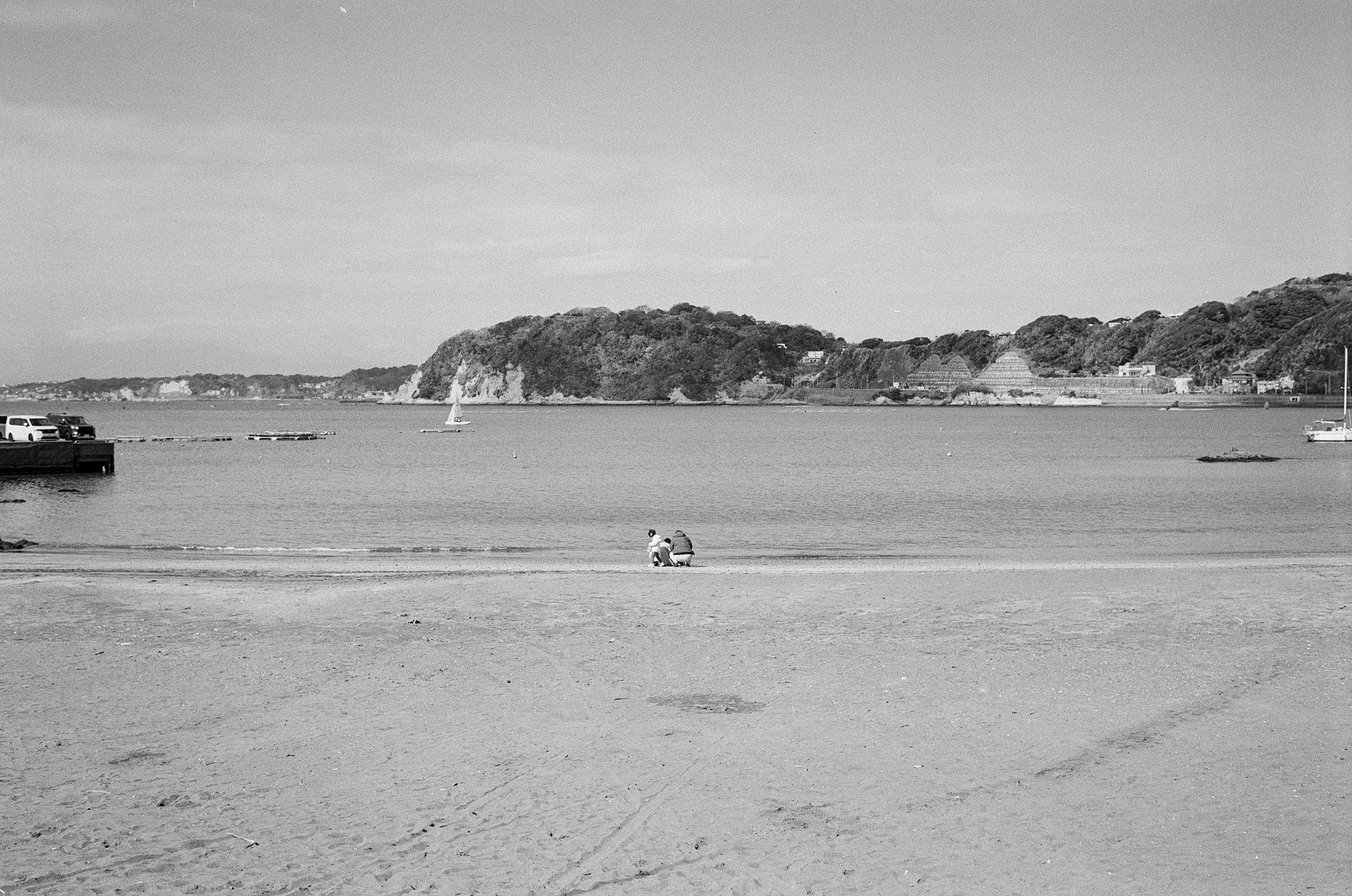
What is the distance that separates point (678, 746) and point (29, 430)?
2291 inches

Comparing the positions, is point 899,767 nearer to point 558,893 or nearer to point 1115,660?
point 558,893

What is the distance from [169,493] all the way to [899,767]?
4198 centimetres

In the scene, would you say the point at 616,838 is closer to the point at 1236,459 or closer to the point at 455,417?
the point at 1236,459

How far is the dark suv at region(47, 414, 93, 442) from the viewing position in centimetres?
5784

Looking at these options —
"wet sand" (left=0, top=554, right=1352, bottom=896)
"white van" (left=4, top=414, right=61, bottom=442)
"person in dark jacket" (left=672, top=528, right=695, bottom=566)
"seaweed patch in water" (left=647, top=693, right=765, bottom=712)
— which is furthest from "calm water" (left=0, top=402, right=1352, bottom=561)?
"seaweed patch in water" (left=647, top=693, right=765, bottom=712)

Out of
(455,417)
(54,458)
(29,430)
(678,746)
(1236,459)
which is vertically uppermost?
(29,430)

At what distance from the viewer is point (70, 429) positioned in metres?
58.4

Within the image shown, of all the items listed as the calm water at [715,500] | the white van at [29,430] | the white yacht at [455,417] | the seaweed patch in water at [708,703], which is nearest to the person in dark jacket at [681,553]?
the calm water at [715,500]

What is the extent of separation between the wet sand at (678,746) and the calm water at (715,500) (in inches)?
452

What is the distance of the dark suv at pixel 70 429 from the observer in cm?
5784

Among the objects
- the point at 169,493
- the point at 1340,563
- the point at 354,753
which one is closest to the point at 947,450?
the point at 169,493

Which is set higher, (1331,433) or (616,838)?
(616,838)

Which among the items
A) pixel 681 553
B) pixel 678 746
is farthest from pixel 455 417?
pixel 678 746

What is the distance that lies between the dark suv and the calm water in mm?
3432
